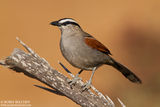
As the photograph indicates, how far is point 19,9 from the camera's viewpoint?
20328 mm

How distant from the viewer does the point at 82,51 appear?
6.07 metres

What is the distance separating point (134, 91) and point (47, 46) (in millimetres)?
7340

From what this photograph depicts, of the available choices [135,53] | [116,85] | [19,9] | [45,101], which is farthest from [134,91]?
[19,9]

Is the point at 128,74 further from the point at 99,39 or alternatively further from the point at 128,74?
the point at 99,39

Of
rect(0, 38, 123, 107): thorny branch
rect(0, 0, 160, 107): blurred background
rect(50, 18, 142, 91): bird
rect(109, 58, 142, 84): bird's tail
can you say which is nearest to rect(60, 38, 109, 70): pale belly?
rect(50, 18, 142, 91): bird

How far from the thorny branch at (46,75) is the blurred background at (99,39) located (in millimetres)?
5168

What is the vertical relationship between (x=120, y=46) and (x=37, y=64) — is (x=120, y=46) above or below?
below

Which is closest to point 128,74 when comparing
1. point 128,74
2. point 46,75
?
point 128,74

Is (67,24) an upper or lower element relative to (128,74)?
upper

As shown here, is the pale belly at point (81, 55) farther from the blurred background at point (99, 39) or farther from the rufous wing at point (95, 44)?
the blurred background at point (99, 39)

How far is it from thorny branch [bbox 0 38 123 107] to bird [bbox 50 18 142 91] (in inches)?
37.9

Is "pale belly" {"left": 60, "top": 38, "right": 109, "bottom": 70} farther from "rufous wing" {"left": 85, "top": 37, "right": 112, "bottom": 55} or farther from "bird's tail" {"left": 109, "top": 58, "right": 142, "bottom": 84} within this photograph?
"bird's tail" {"left": 109, "top": 58, "right": 142, "bottom": 84}

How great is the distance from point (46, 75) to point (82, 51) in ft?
4.93

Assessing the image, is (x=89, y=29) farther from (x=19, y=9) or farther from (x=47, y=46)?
(x=19, y=9)
